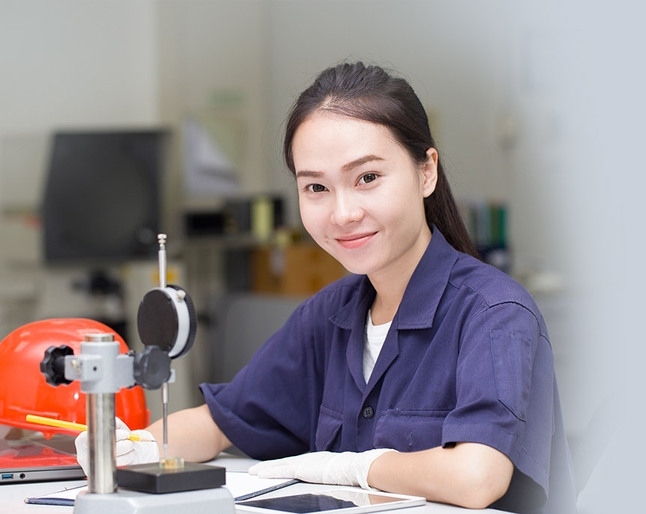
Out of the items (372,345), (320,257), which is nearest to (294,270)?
(320,257)

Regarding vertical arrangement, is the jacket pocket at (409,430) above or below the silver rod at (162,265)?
below

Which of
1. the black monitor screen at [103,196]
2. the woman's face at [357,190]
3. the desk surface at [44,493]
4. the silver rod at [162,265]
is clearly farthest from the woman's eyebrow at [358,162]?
the black monitor screen at [103,196]

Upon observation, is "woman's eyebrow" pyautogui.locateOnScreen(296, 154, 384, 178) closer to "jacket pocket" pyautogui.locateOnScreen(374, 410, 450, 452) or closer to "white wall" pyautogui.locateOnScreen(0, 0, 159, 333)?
"jacket pocket" pyautogui.locateOnScreen(374, 410, 450, 452)

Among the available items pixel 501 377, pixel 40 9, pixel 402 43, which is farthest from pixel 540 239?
pixel 501 377

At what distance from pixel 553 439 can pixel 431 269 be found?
33cm

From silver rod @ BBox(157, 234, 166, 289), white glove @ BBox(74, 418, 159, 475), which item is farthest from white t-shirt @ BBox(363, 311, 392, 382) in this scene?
silver rod @ BBox(157, 234, 166, 289)

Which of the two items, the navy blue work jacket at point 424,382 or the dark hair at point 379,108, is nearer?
the navy blue work jacket at point 424,382

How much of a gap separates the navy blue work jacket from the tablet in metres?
0.11

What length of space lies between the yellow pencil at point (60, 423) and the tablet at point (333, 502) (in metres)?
0.27

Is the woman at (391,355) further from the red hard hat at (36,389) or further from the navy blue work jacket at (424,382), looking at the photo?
the red hard hat at (36,389)

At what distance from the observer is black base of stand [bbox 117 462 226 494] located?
114 cm

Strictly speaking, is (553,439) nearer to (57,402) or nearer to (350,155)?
(350,155)

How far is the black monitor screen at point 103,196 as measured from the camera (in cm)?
494

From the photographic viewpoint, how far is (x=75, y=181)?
496cm
